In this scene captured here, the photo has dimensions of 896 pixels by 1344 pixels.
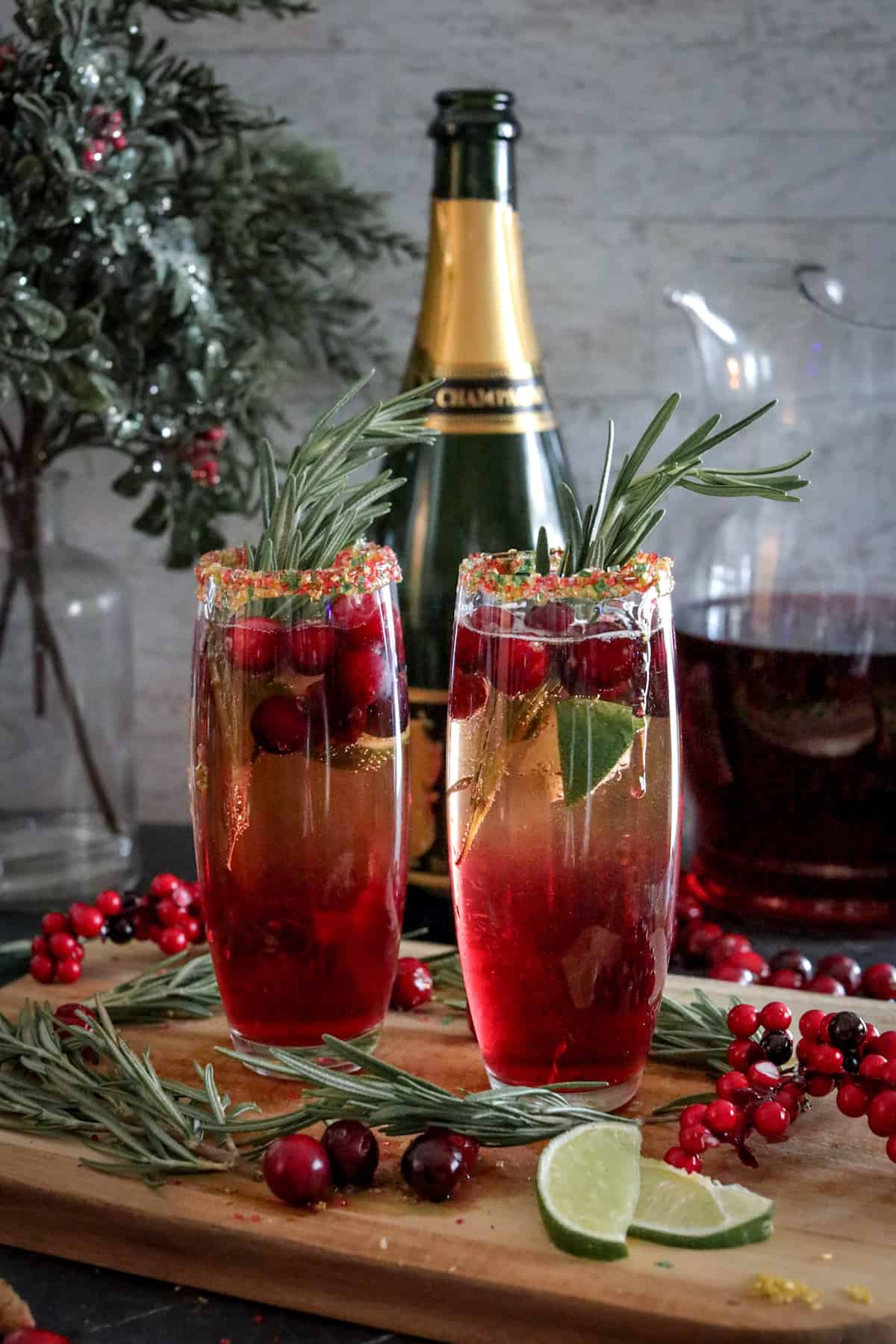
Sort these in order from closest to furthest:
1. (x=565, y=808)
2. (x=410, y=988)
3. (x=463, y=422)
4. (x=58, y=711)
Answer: (x=565, y=808), (x=410, y=988), (x=463, y=422), (x=58, y=711)

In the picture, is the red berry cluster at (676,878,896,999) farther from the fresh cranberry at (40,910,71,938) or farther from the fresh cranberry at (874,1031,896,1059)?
the fresh cranberry at (40,910,71,938)

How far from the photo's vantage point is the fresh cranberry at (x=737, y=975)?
3.28 ft

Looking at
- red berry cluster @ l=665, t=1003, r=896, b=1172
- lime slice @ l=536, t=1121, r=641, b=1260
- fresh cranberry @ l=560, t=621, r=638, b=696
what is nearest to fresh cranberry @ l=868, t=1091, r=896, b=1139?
red berry cluster @ l=665, t=1003, r=896, b=1172

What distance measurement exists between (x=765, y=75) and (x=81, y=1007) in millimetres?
993

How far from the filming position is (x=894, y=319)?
126 cm

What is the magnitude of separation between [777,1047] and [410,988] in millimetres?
268

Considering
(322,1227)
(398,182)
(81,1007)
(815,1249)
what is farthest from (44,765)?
(815,1249)

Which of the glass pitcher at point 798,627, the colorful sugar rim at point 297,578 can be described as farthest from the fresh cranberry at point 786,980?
the colorful sugar rim at point 297,578

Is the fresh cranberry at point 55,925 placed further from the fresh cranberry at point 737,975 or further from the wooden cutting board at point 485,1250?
the fresh cranberry at point 737,975

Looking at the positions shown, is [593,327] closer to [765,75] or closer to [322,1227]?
[765,75]

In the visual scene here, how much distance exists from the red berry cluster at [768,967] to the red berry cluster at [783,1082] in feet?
0.65

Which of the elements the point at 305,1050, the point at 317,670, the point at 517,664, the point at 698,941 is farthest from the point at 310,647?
the point at 698,941

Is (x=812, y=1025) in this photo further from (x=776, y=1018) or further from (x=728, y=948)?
(x=728, y=948)

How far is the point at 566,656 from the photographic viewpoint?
2.42 feet
